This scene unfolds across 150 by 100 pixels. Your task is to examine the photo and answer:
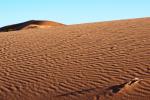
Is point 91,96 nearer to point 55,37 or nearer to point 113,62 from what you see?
point 113,62

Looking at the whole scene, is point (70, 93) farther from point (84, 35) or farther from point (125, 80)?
point (84, 35)

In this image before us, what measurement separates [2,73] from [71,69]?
1.90 m

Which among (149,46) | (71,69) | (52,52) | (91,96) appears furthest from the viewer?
(52,52)

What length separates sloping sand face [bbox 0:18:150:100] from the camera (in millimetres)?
8992

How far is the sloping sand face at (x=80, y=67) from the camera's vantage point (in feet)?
29.5

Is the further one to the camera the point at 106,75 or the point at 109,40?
the point at 109,40

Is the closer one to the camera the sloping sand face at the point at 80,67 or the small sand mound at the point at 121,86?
the small sand mound at the point at 121,86

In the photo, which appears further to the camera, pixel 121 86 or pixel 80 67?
pixel 80 67

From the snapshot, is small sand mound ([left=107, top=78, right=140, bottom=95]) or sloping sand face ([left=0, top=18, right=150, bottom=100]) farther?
sloping sand face ([left=0, top=18, right=150, bottom=100])

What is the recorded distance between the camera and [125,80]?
9.27m

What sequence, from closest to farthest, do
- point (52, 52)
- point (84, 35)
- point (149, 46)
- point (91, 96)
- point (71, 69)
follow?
point (91, 96), point (71, 69), point (149, 46), point (52, 52), point (84, 35)

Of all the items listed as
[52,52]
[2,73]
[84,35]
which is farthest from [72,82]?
[84,35]

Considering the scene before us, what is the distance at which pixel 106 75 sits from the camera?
988cm

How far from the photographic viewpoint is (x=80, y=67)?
11016 millimetres
